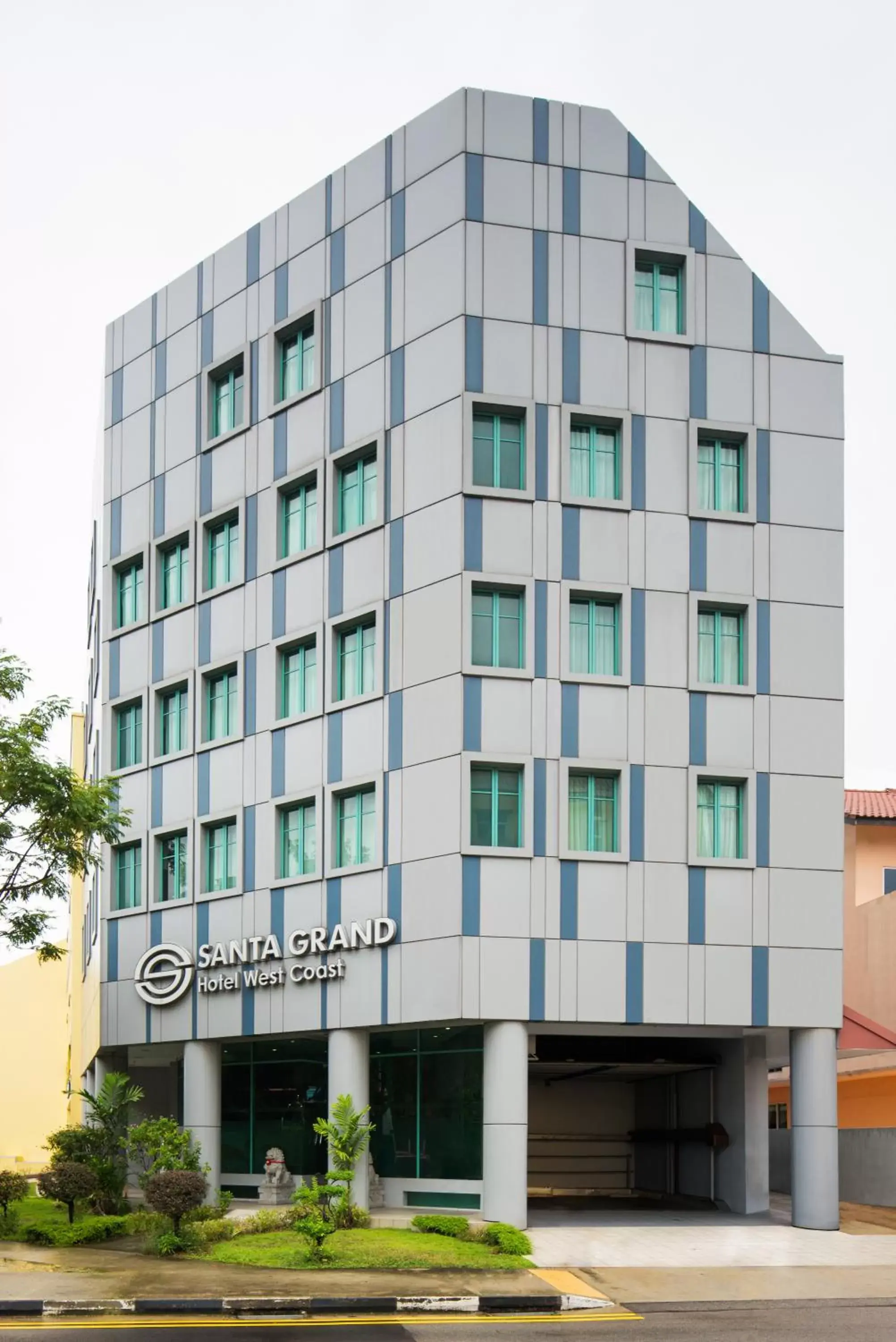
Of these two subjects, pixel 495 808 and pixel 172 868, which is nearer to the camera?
pixel 495 808

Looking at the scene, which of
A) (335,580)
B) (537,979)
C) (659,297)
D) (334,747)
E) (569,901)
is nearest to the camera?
(537,979)

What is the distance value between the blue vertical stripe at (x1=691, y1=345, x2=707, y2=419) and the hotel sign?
12699 mm

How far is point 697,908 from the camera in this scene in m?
32.9

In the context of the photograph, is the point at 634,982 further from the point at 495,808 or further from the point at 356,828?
the point at 356,828

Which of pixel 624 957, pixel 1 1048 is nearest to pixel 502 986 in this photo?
pixel 624 957

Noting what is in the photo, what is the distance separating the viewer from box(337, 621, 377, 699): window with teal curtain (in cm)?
3491

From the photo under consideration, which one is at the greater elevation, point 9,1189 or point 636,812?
point 636,812

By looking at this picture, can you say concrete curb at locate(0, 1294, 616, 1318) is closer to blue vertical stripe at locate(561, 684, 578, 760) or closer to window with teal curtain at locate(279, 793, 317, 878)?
blue vertical stripe at locate(561, 684, 578, 760)

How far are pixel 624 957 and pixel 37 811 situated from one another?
42.2 feet

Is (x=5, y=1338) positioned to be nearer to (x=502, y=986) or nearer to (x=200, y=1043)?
(x=502, y=986)

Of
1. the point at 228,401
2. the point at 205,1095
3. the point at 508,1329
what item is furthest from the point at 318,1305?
the point at 228,401

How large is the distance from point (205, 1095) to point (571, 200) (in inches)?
868

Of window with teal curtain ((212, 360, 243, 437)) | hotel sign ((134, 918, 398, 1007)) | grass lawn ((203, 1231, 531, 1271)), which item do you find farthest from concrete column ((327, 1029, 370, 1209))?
window with teal curtain ((212, 360, 243, 437))

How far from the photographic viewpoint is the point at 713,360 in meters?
35.1
